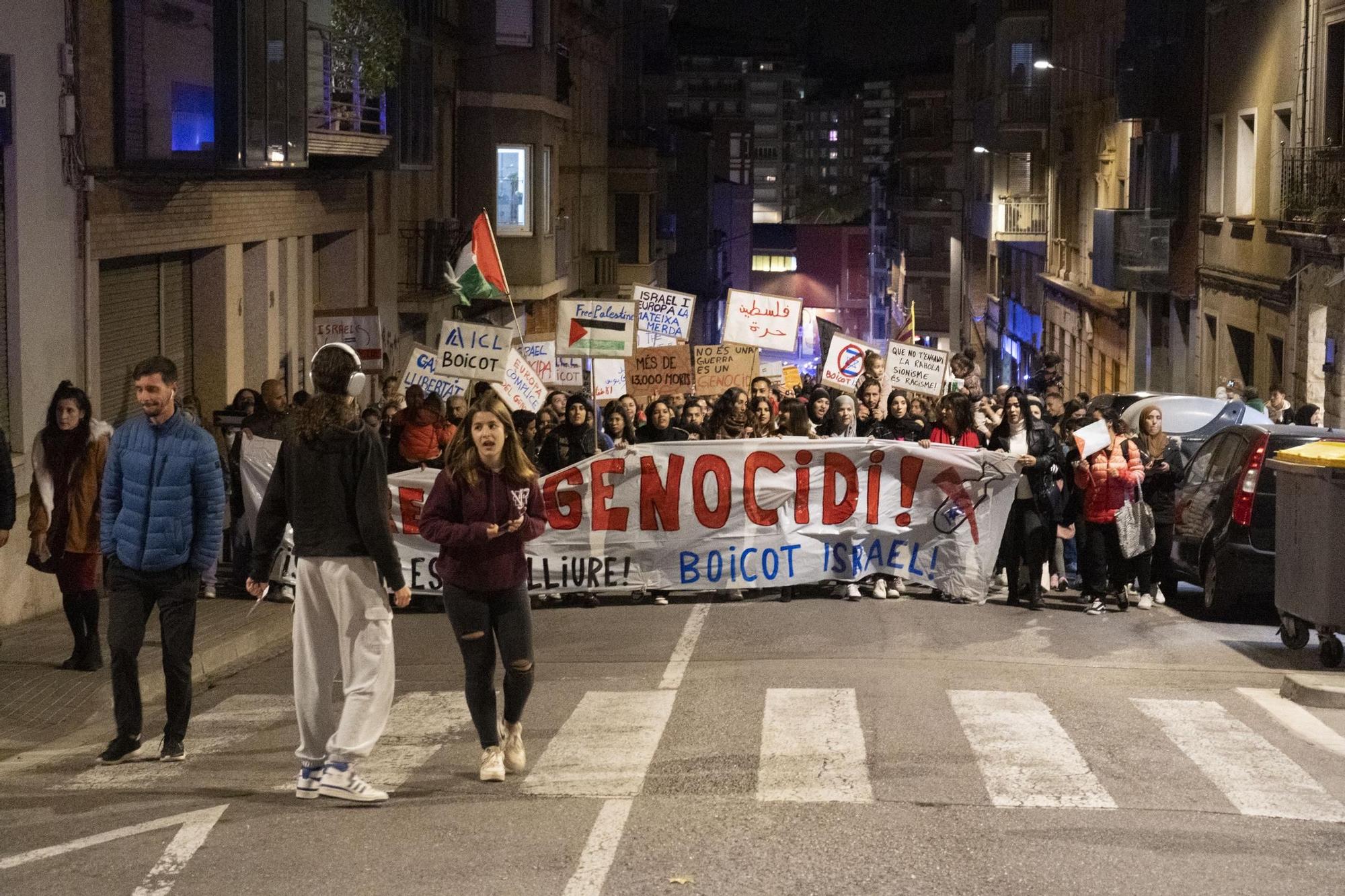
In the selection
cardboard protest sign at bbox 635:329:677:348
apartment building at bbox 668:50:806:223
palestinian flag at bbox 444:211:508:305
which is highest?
apartment building at bbox 668:50:806:223

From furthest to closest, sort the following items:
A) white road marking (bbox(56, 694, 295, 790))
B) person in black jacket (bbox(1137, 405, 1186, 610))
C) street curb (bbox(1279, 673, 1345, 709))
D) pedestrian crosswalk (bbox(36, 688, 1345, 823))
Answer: person in black jacket (bbox(1137, 405, 1186, 610)), street curb (bbox(1279, 673, 1345, 709)), white road marking (bbox(56, 694, 295, 790)), pedestrian crosswalk (bbox(36, 688, 1345, 823))

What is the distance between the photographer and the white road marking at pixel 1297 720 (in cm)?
932

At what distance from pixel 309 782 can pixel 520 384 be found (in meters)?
12.1

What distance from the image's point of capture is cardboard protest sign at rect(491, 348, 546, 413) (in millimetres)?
19672

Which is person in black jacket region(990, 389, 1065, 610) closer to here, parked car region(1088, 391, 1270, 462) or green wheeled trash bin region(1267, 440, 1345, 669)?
green wheeled trash bin region(1267, 440, 1345, 669)

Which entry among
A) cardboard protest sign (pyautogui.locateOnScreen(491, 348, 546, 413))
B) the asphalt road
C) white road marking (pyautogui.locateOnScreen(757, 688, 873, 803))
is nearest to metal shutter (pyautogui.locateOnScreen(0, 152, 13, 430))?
the asphalt road

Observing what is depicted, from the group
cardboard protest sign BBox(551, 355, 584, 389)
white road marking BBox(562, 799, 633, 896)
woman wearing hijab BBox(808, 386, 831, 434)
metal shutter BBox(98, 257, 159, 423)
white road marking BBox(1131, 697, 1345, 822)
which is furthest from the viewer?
cardboard protest sign BBox(551, 355, 584, 389)

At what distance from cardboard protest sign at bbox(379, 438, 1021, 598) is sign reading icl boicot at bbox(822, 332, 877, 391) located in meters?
8.42

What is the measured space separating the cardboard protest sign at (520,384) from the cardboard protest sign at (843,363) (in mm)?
4855

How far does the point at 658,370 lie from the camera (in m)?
21.1

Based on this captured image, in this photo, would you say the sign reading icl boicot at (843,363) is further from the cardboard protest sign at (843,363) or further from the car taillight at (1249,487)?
the car taillight at (1249,487)

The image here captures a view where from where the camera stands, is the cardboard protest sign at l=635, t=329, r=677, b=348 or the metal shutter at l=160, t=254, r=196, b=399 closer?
the metal shutter at l=160, t=254, r=196, b=399

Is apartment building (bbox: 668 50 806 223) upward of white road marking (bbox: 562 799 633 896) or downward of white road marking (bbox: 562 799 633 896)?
upward

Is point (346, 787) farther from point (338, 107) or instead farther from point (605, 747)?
point (338, 107)
